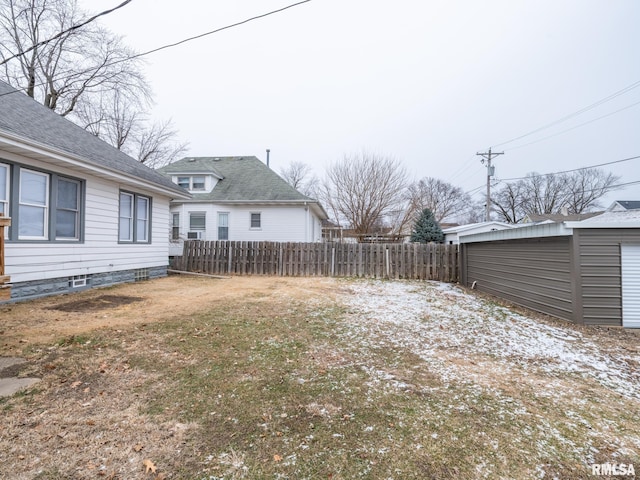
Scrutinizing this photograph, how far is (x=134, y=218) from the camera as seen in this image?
934 cm

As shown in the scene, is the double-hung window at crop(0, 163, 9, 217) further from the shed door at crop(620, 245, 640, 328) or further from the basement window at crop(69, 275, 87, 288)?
the shed door at crop(620, 245, 640, 328)

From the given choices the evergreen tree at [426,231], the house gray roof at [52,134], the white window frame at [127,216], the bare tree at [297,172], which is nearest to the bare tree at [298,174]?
the bare tree at [297,172]

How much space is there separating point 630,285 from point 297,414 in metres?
6.62

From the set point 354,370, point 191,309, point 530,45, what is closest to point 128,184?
point 191,309

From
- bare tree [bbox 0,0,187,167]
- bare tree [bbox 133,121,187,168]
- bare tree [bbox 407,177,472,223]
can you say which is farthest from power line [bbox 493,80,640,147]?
bare tree [bbox 133,121,187,168]

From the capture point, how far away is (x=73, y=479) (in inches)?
65.4

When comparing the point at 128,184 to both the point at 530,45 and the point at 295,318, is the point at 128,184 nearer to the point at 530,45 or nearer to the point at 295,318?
the point at 295,318

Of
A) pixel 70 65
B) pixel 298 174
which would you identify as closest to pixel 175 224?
pixel 70 65

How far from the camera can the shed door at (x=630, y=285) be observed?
5414mm

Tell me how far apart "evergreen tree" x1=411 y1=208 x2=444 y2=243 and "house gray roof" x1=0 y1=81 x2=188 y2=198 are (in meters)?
15.7

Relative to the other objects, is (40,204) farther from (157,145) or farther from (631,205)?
(631,205)

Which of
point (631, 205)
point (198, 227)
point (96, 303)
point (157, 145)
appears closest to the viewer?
point (96, 303)

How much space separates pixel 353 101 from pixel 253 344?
21.4 meters

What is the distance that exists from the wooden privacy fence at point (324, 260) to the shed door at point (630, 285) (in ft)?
18.5
